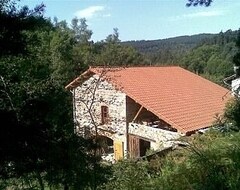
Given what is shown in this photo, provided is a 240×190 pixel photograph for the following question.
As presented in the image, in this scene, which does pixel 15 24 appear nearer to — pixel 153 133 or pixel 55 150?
pixel 55 150

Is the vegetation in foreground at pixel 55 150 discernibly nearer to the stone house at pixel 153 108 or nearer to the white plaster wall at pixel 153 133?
the stone house at pixel 153 108

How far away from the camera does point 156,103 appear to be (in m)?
19.0

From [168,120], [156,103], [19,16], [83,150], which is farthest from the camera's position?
[156,103]

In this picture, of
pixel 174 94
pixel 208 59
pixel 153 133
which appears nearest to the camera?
pixel 153 133

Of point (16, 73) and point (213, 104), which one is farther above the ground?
point (16, 73)

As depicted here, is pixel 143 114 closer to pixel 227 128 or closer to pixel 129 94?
pixel 129 94

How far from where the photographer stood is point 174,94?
21297mm

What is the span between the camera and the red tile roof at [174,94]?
58.9ft

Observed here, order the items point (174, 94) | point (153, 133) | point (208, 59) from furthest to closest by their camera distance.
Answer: point (208, 59) → point (174, 94) → point (153, 133)

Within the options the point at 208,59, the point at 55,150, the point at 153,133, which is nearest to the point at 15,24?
the point at 55,150

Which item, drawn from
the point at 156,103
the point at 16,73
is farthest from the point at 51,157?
the point at 156,103

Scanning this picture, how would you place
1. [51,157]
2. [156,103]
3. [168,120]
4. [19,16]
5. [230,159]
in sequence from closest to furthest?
1. [230,159]
2. [19,16]
3. [51,157]
4. [168,120]
5. [156,103]

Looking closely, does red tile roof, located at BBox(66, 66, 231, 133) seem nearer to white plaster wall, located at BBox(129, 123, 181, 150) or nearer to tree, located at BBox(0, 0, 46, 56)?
white plaster wall, located at BBox(129, 123, 181, 150)

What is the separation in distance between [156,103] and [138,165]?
1249 cm
